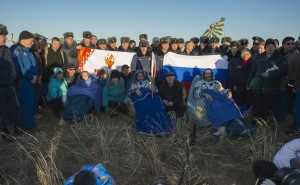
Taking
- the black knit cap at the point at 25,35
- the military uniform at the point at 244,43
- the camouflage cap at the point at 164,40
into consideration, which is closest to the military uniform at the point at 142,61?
the camouflage cap at the point at 164,40

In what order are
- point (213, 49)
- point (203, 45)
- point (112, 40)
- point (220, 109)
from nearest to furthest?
1. point (220, 109)
2. point (213, 49)
3. point (112, 40)
4. point (203, 45)

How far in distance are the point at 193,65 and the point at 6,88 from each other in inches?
178

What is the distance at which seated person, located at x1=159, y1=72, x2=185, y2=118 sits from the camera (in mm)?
6613

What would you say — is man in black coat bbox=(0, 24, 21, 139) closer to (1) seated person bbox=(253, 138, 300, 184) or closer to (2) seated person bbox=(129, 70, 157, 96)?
(2) seated person bbox=(129, 70, 157, 96)

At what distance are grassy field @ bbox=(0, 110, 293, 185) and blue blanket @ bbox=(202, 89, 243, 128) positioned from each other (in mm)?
645

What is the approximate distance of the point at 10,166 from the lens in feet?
12.5

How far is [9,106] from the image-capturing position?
196 inches

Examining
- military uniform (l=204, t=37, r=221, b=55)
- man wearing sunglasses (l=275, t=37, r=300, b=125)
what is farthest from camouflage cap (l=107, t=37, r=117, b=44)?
man wearing sunglasses (l=275, t=37, r=300, b=125)

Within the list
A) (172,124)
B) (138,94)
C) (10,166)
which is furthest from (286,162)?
(138,94)

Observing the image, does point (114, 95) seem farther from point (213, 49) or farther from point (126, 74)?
point (213, 49)

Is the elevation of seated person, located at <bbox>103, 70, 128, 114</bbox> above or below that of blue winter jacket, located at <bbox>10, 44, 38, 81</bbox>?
below

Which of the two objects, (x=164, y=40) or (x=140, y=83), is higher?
(x=164, y=40)

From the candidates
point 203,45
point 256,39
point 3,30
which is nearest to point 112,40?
point 203,45

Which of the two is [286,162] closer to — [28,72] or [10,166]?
[10,166]
